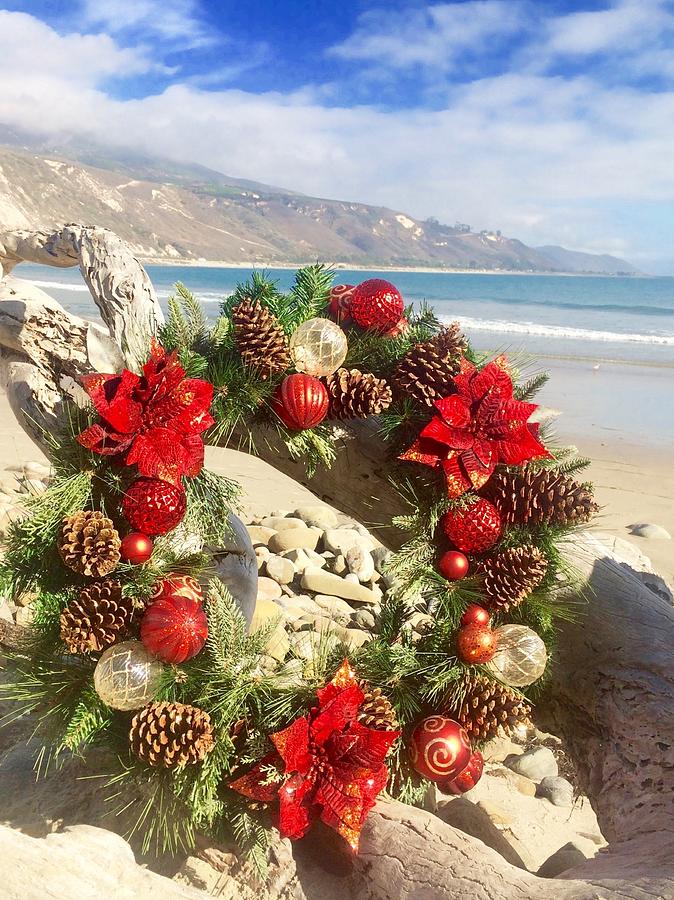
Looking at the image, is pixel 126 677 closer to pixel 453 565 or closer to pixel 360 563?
pixel 453 565

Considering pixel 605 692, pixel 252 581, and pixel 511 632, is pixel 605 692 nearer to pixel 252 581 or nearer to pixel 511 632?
pixel 511 632

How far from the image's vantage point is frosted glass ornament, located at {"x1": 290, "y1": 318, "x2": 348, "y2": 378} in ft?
7.00

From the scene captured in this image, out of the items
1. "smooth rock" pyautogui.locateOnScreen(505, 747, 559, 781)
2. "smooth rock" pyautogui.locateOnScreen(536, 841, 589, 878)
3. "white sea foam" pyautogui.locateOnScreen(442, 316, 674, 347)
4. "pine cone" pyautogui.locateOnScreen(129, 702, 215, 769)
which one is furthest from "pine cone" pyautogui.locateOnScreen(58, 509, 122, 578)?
"white sea foam" pyautogui.locateOnScreen(442, 316, 674, 347)

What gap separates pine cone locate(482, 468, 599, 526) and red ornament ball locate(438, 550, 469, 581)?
0.20 metres

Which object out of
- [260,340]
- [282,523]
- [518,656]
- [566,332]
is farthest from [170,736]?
[566,332]

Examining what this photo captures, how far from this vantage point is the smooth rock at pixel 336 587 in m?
4.39

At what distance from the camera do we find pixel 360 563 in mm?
4691

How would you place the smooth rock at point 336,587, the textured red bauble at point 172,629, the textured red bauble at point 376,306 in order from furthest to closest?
the smooth rock at point 336,587, the textured red bauble at point 376,306, the textured red bauble at point 172,629

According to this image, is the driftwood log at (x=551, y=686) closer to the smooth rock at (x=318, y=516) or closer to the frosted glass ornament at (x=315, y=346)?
the frosted glass ornament at (x=315, y=346)

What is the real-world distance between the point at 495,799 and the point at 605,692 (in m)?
0.95

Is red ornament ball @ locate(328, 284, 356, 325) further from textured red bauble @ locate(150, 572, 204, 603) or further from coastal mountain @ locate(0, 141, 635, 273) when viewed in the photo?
coastal mountain @ locate(0, 141, 635, 273)

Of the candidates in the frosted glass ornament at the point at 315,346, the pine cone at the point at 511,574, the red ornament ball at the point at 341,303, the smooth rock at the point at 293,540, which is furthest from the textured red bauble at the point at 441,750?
the smooth rock at the point at 293,540

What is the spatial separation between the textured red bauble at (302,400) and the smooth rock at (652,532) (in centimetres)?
471

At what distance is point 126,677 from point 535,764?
2.10m
